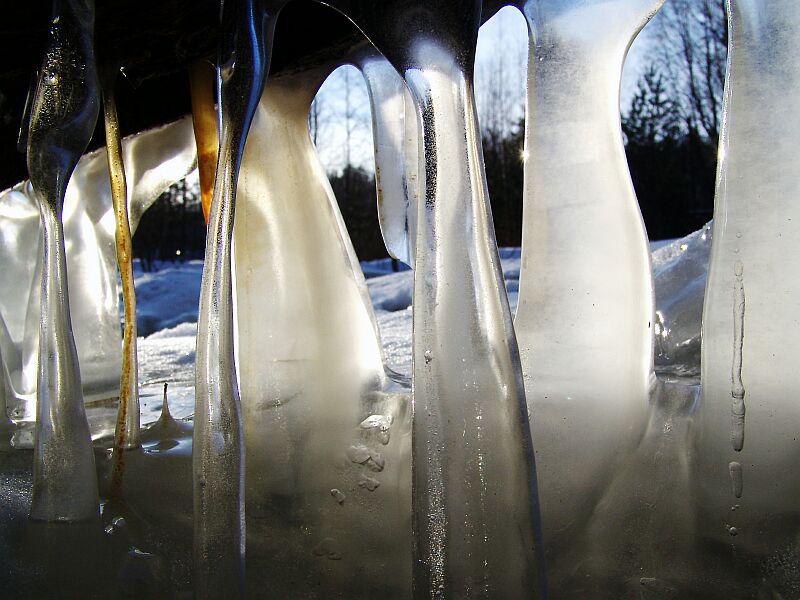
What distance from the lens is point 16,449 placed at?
1.38m

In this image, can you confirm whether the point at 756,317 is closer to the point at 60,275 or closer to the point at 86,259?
the point at 60,275

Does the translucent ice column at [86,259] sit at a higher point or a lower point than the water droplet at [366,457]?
higher

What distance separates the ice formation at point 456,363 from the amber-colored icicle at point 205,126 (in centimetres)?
13

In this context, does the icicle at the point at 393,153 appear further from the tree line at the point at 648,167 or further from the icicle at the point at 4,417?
the tree line at the point at 648,167

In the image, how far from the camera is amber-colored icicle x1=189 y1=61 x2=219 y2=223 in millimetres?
1323

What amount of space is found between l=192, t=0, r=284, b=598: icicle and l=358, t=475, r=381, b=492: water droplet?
0.77 ft

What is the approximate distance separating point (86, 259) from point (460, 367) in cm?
150

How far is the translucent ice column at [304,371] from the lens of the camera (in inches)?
39.4

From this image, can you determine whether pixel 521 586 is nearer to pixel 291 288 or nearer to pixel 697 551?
pixel 697 551

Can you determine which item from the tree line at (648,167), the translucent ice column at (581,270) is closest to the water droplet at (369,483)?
the translucent ice column at (581,270)

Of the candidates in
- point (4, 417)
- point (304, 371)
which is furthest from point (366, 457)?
point (4, 417)

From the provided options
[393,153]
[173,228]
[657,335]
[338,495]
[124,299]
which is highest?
[173,228]

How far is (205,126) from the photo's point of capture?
1.33 meters

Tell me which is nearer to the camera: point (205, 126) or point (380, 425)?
point (380, 425)
